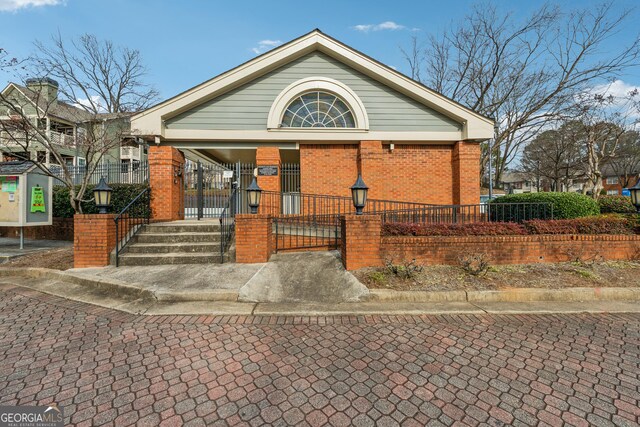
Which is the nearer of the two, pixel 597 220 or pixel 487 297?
pixel 487 297

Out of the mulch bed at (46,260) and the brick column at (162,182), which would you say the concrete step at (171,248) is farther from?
the brick column at (162,182)

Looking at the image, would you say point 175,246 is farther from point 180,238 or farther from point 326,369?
point 326,369

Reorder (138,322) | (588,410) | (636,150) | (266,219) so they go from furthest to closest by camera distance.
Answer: (636,150) < (266,219) < (138,322) < (588,410)

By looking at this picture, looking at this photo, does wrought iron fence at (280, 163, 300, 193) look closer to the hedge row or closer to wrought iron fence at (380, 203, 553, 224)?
wrought iron fence at (380, 203, 553, 224)

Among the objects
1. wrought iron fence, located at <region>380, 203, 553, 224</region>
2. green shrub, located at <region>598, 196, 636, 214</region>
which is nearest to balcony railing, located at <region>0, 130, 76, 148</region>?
wrought iron fence, located at <region>380, 203, 553, 224</region>

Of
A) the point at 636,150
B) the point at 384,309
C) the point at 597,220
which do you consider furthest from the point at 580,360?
the point at 636,150

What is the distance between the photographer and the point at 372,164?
9.80m

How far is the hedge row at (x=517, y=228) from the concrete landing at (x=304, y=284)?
5.71 feet

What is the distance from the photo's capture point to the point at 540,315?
410cm

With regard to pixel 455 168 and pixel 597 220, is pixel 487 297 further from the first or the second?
pixel 455 168

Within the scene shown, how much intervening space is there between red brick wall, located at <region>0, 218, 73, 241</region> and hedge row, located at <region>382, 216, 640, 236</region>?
40.1ft

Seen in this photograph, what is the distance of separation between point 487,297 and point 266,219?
4732 millimetres

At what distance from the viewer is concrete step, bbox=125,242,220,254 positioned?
6531 millimetres

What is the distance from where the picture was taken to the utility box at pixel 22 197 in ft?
26.9
